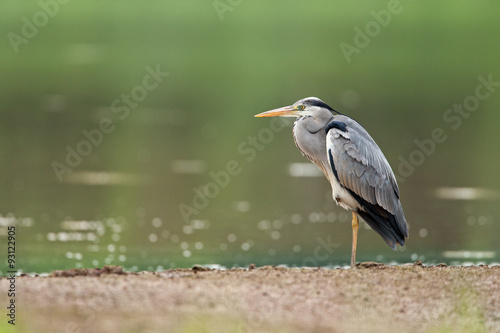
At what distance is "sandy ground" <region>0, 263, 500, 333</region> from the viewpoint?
673cm

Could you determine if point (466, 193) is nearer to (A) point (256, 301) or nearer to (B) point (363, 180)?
(B) point (363, 180)

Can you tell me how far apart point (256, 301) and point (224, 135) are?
14904mm

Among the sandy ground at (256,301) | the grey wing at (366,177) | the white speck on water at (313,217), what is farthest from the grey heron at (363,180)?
the white speck on water at (313,217)

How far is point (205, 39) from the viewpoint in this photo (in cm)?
4278

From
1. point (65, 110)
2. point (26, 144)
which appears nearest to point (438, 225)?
point (26, 144)

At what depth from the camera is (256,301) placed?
292 inches

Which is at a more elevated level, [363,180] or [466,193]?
[466,193]

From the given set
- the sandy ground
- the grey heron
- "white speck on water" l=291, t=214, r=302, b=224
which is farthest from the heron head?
"white speck on water" l=291, t=214, r=302, b=224

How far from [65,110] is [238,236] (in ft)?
40.9

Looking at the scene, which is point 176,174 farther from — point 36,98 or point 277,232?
point 36,98

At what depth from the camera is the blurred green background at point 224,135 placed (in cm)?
1359

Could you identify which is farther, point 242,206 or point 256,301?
point 242,206

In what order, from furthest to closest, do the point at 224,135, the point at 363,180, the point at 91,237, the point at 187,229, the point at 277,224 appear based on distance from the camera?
the point at 224,135, the point at 277,224, the point at 187,229, the point at 91,237, the point at 363,180

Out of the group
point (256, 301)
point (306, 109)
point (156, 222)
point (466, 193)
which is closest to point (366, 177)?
point (306, 109)
